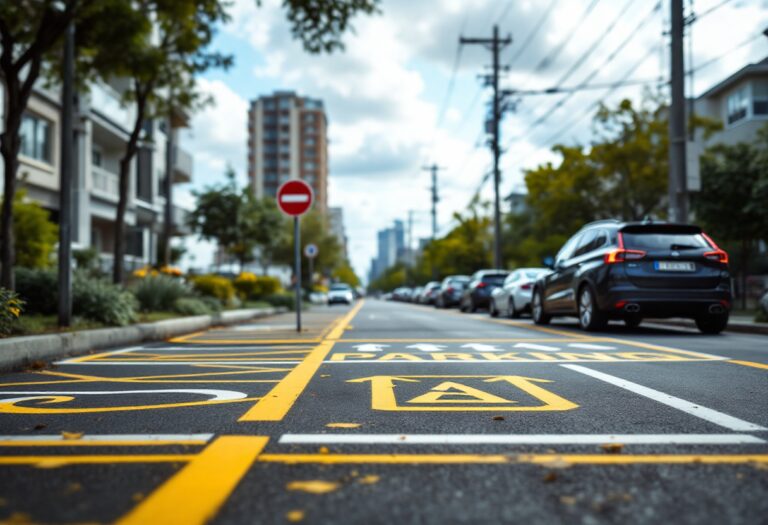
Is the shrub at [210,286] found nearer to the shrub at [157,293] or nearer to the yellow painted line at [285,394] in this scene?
the shrub at [157,293]

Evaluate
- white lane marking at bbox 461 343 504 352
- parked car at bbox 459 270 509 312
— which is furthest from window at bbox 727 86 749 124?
white lane marking at bbox 461 343 504 352

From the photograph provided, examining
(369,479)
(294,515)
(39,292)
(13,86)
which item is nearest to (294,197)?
(39,292)

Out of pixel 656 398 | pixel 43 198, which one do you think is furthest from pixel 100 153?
pixel 656 398

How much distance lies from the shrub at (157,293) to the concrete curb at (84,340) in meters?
0.96

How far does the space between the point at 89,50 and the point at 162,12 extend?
156 cm

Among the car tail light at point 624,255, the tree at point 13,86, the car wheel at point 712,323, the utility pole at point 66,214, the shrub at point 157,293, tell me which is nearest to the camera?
the utility pole at point 66,214

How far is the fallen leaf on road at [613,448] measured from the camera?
3.32m

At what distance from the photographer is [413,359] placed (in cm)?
762

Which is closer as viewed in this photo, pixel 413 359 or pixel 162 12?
pixel 413 359

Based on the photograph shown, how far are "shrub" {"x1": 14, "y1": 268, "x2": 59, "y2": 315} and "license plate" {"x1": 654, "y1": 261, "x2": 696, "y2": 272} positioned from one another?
953 cm

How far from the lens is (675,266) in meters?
11.0

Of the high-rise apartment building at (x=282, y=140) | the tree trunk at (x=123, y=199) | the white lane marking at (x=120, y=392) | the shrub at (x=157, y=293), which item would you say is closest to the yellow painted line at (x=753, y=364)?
the white lane marking at (x=120, y=392)

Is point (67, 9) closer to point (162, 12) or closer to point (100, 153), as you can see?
point (162, 12)

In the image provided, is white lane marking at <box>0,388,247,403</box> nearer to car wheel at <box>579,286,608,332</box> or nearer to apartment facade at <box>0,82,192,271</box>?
car wheel at <box>579,286,608,332</box>
